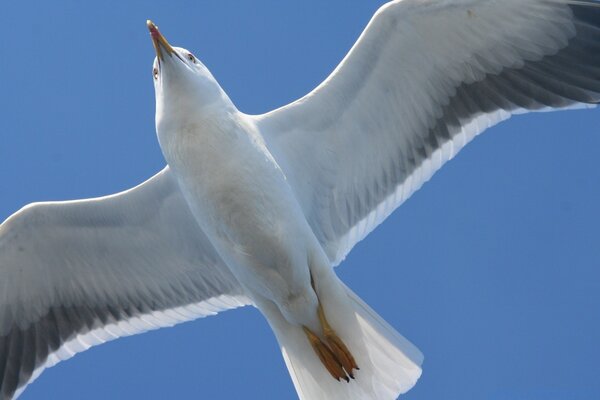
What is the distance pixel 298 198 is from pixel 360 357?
658mm

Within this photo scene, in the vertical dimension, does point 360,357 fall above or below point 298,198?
below

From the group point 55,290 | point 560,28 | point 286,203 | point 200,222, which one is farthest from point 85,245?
point 560,28

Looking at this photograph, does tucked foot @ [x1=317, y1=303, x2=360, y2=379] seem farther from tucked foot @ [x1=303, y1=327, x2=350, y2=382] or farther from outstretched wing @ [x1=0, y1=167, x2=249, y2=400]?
outstretched wing @ [x1=0, y1=167, x2=249, y2=400]

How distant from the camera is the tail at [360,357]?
4.09 metres

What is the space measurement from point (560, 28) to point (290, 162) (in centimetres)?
111

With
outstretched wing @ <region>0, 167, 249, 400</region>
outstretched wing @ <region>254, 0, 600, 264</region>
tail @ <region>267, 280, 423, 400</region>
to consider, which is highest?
outstretched wing @ <region>254, 0, 600, 264</region>

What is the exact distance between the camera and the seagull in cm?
407

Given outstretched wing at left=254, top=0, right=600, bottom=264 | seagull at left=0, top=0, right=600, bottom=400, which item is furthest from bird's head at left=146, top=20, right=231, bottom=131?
outstretched wing at left=254, top=0, right=600, bottom=264

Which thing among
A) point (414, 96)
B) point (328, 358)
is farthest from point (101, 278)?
point (414, 96)

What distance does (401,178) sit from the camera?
4.53 metres

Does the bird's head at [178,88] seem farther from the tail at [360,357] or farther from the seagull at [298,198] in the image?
the tail at [360,357]

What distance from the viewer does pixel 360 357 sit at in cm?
415

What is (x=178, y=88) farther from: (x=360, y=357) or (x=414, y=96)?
(x=360, y=357)

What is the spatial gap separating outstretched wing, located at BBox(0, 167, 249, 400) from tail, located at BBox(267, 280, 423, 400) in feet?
1.60
